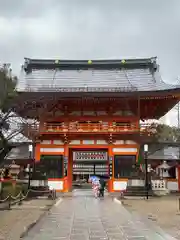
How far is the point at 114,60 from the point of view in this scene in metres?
35.2

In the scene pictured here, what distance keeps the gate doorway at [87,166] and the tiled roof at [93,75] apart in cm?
2000

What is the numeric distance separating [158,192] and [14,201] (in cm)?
1323

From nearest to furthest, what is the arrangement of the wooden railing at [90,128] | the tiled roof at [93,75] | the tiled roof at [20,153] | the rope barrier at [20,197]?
the rope barrier at [20,197], the wooden railing at [90,128], the tiled roof at [93,75], the tiled roof at [20,153]

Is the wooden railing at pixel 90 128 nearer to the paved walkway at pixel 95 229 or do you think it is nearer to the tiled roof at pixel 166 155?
the tiled roof at pixel 166 155

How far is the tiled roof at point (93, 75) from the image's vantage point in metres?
32.5

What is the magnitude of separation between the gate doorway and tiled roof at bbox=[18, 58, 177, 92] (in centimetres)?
2000

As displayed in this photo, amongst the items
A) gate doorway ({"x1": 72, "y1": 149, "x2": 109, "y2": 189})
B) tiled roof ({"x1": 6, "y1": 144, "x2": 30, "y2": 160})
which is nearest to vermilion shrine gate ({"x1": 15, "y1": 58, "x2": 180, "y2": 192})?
tiled roof ({"x1": 6, "y1": 144, "x2": 30, "y2": 160})

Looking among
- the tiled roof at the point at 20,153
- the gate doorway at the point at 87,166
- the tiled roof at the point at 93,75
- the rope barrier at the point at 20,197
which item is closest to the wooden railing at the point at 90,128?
the tiled roof at the point at 93,75

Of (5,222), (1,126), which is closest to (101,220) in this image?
(5,222)

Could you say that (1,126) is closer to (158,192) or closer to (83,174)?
(158,192)

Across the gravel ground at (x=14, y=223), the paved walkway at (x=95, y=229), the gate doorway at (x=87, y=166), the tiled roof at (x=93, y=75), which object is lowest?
the paved walkway at (x=95, y=229)

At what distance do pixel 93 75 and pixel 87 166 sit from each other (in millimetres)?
29274

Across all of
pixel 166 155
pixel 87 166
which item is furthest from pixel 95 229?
pixel 87 166

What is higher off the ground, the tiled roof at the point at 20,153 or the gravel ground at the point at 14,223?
the tiled roof at the point at 20,153
